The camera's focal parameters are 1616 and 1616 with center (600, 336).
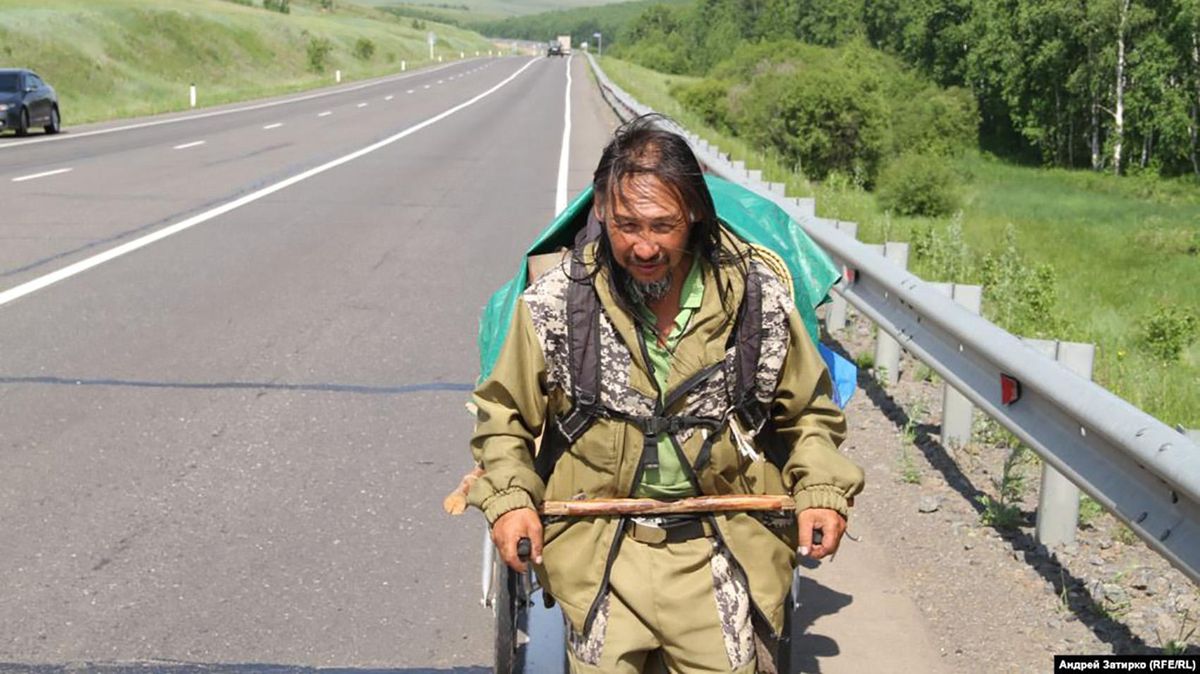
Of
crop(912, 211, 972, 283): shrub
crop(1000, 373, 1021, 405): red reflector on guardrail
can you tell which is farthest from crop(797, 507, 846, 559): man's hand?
crop(912, 211, 972, 283): shrub

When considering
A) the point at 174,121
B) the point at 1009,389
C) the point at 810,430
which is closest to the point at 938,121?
the point at 174,121

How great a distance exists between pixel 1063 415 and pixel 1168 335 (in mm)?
10780

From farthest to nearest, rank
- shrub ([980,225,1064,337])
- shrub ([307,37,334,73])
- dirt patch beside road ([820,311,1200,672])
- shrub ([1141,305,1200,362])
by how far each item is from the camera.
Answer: shrub ([307,37,334,73]) → shrub ([1141,305,1200,362]) → shrub ([980,225,1064,337]) → dirt patch beside road ([820,311,1200,672])

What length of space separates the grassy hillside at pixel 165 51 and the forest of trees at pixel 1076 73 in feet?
105

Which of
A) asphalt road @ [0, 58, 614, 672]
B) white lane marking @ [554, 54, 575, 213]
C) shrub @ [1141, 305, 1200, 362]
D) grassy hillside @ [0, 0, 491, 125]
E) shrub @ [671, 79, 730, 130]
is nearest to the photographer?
asphalt road @ [0, 58, 614, 672]

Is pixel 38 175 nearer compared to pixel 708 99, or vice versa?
pixel 38 175

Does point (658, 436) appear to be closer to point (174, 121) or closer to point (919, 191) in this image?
point (174, 121)

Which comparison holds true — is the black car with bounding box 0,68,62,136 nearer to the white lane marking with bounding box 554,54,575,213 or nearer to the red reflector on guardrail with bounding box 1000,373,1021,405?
the white lane marking with bounding box 554,54,575,213

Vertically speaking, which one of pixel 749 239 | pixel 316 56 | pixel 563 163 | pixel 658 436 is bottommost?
pixel 316 56

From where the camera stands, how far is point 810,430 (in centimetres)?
338

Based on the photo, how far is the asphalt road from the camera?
5180 mm

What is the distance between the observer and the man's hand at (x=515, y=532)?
3211mm

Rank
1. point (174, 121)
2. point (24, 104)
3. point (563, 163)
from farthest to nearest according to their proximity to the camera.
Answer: point (174, 121)
point (24, 104)
point (563, 163)

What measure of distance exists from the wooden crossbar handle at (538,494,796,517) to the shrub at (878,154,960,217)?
116ft
